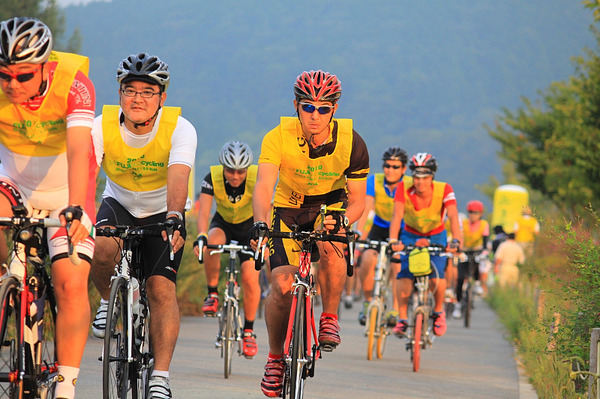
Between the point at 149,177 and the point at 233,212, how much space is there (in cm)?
442

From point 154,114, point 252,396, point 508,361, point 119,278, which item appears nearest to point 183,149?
point 154,114

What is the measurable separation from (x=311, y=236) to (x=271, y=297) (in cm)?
59

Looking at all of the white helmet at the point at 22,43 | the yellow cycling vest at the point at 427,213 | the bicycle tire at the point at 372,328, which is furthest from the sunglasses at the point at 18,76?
the bicycle tire at the point at 372,328

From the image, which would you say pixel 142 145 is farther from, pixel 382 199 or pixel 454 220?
pixel 382 199

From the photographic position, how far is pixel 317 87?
8.09 m

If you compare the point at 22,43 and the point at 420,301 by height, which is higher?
the point at 22,43

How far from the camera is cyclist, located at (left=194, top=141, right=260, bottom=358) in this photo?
1188 cm

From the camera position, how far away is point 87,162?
6168 mm

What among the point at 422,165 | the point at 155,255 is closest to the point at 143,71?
the point at 155,255

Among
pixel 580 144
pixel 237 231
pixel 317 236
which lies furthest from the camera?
pixel 580 144

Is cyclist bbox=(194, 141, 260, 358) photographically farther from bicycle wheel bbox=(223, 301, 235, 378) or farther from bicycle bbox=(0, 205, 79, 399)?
bicycle bbox=(0, 205, 79, 399)

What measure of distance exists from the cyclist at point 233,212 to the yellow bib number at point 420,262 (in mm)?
2268

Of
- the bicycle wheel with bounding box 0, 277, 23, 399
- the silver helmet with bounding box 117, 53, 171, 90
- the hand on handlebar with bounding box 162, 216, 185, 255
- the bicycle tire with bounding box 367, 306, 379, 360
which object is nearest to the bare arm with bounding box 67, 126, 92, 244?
the bicycle wheel with bounding box 0, 277, 23, 399

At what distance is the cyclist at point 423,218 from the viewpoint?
1355 cm
